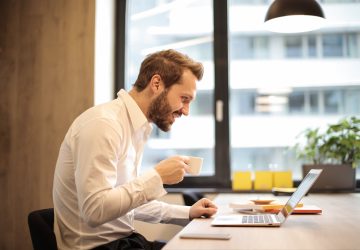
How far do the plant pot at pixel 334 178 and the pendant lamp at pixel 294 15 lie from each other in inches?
39.2

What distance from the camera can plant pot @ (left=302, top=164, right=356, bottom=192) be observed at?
301 centimetres

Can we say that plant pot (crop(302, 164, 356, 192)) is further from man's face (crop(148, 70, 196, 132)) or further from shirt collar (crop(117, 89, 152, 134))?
shirt collar (crop(117, 89, 152, 134))

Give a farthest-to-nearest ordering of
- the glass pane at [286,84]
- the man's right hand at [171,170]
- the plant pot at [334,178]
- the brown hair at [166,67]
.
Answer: the glass pane at [286,84] < the plant pot at [334,178] < the brown hair at [166,67] < the man's right hand at [171,170]

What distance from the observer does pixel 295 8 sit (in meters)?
2.64

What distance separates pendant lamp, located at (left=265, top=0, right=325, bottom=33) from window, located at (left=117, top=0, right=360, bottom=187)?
2.44 feet

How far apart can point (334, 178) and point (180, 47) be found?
5.54ft

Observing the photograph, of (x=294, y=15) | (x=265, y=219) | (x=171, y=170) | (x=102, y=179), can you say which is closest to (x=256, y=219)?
(x=265, y=219)

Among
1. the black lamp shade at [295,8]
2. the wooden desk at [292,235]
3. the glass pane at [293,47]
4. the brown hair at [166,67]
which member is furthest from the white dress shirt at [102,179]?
the glass pane at [293,47]

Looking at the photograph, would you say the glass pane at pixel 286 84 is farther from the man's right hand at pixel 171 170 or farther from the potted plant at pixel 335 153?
the man's right hand at pixel 171 170

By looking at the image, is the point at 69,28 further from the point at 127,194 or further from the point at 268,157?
the point at 127,194

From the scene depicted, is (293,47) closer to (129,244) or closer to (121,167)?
(121,167)

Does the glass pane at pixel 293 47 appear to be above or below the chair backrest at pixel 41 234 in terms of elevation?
above

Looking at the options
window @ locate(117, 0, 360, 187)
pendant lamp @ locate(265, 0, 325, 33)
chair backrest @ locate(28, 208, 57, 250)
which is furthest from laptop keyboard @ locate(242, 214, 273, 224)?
window @ locate(117, 0, 360, 187)

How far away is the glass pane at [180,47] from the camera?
11.9 feet
